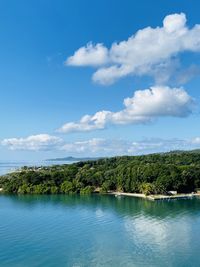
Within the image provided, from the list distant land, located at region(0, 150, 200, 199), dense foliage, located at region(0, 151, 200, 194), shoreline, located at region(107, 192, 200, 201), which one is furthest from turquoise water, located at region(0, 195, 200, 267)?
dense foliage, located at region(0, 151, 200, 194)

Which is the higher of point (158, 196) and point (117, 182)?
point (117, 182)

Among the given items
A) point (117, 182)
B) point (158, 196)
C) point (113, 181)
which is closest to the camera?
point (158, 196)

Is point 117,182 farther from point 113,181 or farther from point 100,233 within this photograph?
point 100,233

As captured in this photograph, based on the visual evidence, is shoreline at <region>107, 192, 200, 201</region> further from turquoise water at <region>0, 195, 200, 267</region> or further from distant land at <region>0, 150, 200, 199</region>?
turquoise water at <region>0, 195, 200, 267</region>

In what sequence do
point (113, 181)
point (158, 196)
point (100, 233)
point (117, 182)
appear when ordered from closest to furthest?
point (100, 233) → point (158, 196) → point (117, 182) → point (113, 181)

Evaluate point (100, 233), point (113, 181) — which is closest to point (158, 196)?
point (113, 181)

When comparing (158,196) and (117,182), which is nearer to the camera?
(158,196)

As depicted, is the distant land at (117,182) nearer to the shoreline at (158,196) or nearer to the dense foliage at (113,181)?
the dense foliage at (113,181)

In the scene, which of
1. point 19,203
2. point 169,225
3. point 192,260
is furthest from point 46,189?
point 192,260
